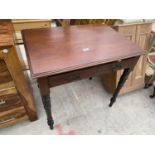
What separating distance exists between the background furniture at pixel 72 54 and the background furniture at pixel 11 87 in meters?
0.11

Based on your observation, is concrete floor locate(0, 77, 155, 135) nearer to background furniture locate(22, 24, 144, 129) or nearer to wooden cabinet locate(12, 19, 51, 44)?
background furniture locate(22, 24, 144, 129)

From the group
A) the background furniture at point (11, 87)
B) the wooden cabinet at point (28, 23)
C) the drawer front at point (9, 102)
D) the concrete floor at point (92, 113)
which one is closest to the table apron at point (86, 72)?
the background furniture at point (11, 87)

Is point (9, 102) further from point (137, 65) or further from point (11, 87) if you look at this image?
point (137, 65)

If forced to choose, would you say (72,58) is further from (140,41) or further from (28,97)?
(140,41)

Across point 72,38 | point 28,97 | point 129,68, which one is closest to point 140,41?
point 129,68

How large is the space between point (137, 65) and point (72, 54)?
37.2 inches

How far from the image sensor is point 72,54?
0.85 meters

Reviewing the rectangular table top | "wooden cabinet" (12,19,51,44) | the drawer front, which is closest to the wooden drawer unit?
the rectangular table top

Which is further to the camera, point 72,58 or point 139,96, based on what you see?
point 139,96

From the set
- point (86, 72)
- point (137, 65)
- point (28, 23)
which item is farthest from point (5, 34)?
point (137, 65)

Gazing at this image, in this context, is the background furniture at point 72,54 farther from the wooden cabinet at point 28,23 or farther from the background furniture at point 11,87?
the wooden cabinet at point 28,23

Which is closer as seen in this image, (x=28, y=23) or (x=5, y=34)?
(x=5, y=34)
